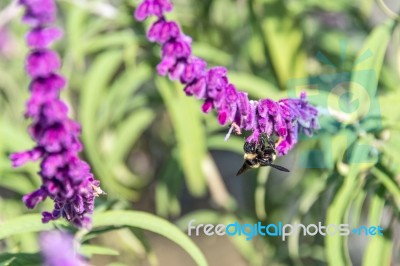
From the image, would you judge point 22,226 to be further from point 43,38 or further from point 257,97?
point 257,97

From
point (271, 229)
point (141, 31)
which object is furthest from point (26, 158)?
point (271, 229)

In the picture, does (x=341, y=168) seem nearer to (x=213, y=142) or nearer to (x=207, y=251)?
(x=213, y=142)

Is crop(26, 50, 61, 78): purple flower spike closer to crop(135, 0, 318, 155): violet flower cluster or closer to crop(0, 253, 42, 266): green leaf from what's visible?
crop(135, 0, 318, 155): violet flower cluster

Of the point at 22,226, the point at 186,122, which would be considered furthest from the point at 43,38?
the point at 186,122

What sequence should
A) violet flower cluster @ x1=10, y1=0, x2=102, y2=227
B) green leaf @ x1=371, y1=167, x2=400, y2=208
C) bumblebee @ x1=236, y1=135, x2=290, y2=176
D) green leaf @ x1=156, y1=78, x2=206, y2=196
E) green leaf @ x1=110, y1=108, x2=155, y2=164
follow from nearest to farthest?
violet flower cluster @ x1=10, y1=0, x2=102, y2=227 → bumblebee @ x1=236, y1=135, x2=290, y2=176 → green leaf @ x1=371, y1=167, x2=400, y2=208 → green leaf @ x1=156, y1=78, x2=206, y2=196 → green leaf @ x1=110, y1=108, x2=155, y2=164

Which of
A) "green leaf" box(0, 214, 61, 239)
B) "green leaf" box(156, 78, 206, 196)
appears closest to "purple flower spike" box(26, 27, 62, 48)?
"green leaf" box(0, 214, 61, 239)
